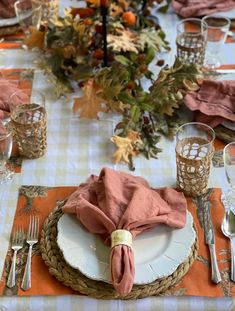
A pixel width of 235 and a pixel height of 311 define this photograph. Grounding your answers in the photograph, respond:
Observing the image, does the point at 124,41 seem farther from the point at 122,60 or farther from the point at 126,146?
the point at 126,146

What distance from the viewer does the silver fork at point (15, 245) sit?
102cm

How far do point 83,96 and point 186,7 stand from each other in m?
0.62

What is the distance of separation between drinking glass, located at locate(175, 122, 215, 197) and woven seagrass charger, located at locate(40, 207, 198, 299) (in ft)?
0.51

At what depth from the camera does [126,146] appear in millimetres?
1319

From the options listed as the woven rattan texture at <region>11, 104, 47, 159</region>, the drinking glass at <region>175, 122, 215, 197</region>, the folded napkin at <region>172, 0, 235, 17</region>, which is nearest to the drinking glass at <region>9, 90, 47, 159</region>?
the woven rattan texture at <region>11, 104, 47, 159</region>

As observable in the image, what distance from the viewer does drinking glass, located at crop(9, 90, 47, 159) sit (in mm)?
1289

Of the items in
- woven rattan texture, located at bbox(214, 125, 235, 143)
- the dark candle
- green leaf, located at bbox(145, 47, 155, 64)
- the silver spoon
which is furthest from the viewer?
green leaf, located at bbox(145, 47, 155, 64)

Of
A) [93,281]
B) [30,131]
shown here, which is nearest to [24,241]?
[93,281]

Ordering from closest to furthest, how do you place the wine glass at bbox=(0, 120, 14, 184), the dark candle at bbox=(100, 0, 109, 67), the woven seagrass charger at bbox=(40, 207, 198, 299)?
1. the woven seagrass charger at bbox=(40, 207, 198, 299)
2. the wine glass at bbox=(0, 120, 14, 184)
3. the dark candle at bbox=(100, 0, 109, 67)

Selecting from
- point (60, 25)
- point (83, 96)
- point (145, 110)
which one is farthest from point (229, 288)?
point (60, 25)

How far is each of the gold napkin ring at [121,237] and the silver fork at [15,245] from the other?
19 cm

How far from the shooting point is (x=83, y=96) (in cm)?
146

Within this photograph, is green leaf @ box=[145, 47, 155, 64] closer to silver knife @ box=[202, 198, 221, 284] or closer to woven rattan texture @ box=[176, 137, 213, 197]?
woven rattan texture @ box=[176, 137, 213, 197]

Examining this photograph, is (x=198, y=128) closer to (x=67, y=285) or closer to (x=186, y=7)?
(x=67, y=285)
